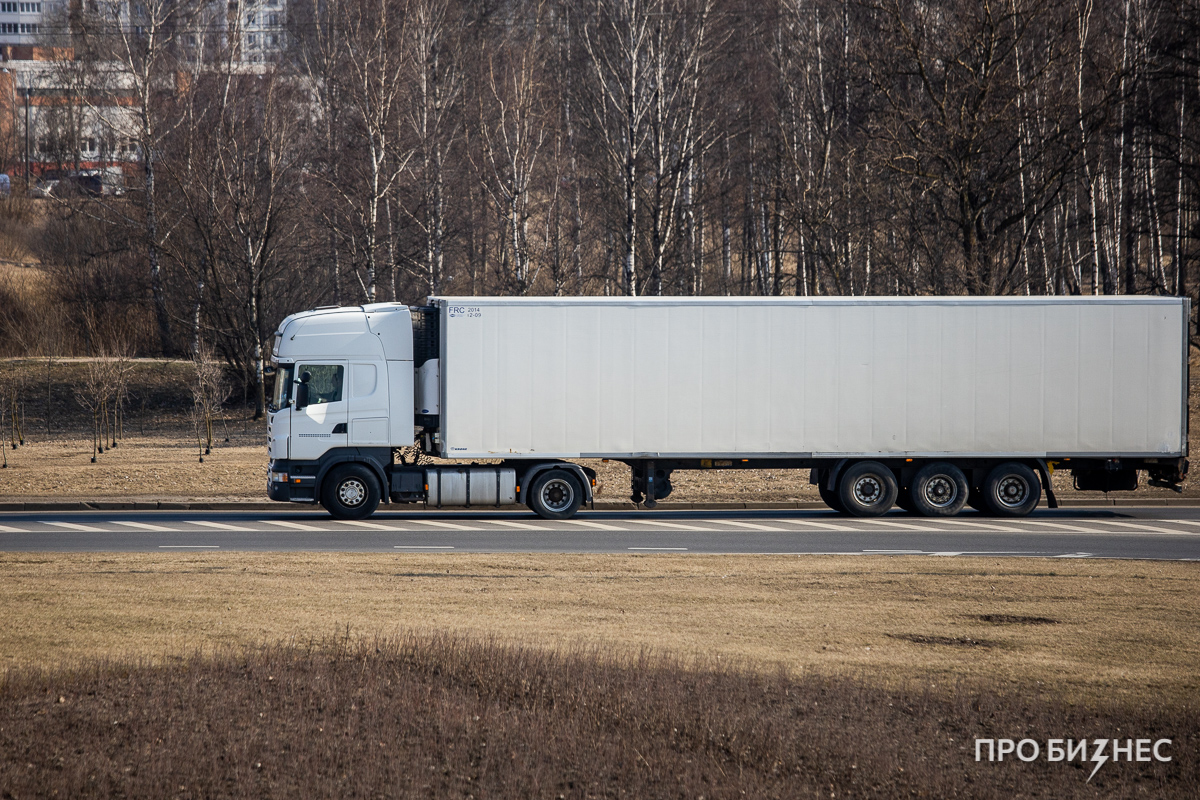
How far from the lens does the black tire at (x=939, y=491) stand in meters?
17.4

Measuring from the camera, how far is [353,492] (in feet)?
57.5

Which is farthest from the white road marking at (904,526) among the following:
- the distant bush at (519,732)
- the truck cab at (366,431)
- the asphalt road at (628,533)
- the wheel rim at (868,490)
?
the distant bush at (519,732)

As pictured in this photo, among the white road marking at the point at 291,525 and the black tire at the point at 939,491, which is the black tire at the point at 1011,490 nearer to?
the black tire at the point at 939,491

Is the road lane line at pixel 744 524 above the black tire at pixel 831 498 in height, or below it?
below

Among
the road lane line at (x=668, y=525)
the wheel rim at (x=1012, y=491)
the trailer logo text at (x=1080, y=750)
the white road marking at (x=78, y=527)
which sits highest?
the wheel rim at (x=1012, y=491)

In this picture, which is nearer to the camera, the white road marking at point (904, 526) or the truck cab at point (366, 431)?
the white road marking at point (904, 526)

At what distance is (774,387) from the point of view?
17.2 meters

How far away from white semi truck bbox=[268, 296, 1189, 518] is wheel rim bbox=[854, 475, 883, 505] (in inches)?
9.1

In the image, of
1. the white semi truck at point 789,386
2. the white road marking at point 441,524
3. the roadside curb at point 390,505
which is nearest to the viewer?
the white road marking at point 441,524

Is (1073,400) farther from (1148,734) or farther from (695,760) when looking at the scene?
(695,760)

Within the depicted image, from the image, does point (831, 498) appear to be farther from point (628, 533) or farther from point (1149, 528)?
point (1149, 528)

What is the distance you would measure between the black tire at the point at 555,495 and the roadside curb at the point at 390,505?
170 centimetres

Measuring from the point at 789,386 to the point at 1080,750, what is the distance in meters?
11.6

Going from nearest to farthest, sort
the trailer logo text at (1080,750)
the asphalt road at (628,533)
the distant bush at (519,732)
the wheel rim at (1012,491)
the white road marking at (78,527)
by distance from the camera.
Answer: the distant bush at (519,732) → the trailer logo text at (1080,750) → the asphalt road at (628,533) → the white road marking at (78,527) → the wheel rim at (1012,491)
